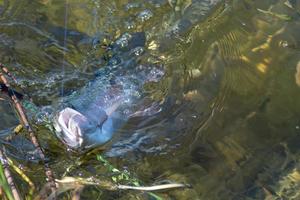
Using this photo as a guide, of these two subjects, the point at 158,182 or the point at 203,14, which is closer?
the point at 158,182

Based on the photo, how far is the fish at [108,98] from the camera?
7.79ft

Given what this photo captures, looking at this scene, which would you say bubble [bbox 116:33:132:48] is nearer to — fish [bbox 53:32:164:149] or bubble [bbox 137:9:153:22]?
fish [bbox 53:32:164:149]

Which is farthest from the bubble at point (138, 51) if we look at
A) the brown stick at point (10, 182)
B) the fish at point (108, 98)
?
the brown stick at point (10, 182)

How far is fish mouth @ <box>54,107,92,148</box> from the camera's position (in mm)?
2309

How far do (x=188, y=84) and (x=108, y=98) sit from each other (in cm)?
53

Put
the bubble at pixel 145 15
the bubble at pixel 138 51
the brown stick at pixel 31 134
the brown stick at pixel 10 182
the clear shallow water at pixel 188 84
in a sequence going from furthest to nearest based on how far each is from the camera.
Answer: the bubble at pixel 145 15, the bubble at pixel 138 51, the clear shallow water at pixel 188 84, the brown stick at pixel 31 134, the brown stick at pixel 10 182

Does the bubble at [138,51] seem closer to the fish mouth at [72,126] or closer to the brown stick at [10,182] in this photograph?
the fish mouth at [72,126]

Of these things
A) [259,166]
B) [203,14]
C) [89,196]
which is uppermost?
[203,14]

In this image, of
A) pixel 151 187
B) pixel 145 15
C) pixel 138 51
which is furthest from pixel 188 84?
pixel 151 187

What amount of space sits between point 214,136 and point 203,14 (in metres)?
1.03

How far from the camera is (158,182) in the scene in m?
2.57

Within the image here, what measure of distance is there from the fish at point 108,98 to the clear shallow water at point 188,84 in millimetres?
61

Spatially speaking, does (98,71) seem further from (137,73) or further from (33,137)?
(33,137)

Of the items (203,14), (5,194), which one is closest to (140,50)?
(203,14)
